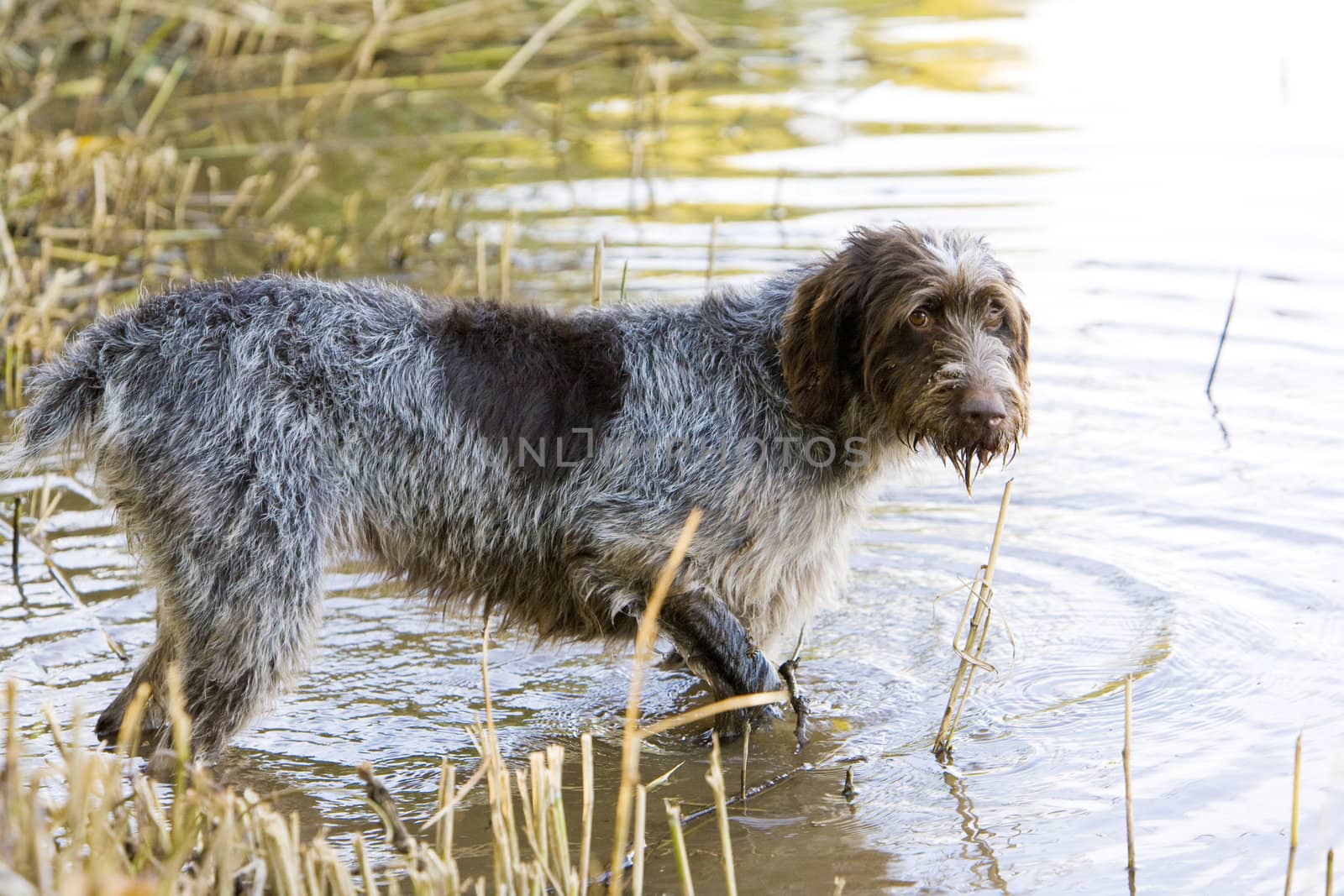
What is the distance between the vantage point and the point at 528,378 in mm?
4848

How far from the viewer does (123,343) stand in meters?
4.59

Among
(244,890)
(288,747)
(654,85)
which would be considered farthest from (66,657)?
(654,85)

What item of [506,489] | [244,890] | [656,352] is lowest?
[244,890]

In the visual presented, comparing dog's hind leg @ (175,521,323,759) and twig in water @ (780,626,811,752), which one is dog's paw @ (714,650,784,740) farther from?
dog's hind leg @ (175,521,323,759)

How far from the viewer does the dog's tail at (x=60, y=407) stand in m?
4.53

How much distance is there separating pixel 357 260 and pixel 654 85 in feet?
13.2

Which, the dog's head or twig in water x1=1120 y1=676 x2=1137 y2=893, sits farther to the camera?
the dog's head

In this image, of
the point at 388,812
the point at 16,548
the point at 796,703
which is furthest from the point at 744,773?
the point at 16,548

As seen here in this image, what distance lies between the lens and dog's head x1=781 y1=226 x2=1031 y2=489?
14.8ft

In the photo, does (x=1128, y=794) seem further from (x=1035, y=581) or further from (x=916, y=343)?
(x=1035, y=581)

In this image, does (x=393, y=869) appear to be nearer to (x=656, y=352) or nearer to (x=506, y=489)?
(x=506, y=489)

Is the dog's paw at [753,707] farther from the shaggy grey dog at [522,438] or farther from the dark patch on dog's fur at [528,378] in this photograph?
the dark patch on dog's fur at [528,378]

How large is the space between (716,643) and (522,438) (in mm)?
897

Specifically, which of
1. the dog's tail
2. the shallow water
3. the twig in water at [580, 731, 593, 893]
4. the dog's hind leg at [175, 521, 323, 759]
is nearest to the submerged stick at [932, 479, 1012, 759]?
the shallow water
